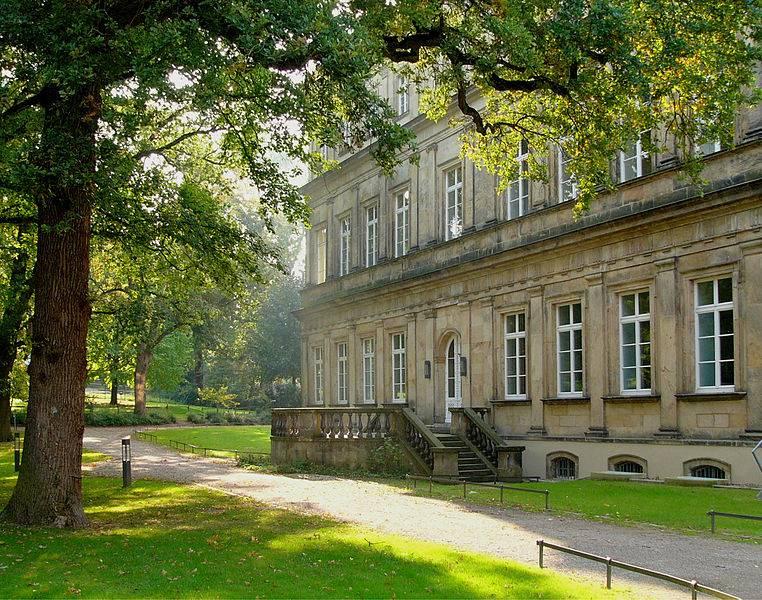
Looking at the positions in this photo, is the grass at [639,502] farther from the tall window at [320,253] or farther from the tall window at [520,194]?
the tall window at [320,253]

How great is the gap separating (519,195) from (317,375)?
15.4 metres

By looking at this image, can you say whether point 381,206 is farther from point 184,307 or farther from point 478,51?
point 478,51

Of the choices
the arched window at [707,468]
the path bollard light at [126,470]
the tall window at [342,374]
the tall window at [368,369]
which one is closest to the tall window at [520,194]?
the arched window at [707,468]

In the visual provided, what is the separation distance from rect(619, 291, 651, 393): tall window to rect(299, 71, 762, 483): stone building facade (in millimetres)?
34

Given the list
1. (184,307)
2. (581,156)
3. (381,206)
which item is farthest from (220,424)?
(581,156)

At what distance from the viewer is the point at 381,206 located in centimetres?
3150

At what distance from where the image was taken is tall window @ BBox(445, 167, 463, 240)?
26.8m

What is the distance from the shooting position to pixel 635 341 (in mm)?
19922

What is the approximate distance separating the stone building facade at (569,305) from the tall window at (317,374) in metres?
2.99

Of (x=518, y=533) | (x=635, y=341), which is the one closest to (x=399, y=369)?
(x=635, y=341)

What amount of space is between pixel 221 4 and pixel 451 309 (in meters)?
16.1

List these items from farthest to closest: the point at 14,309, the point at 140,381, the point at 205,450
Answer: the point at 140,381 → the point at 205,450 → the point at 14,309

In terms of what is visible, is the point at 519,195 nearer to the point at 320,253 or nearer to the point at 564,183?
the point at 564,183

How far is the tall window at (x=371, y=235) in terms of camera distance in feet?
105
